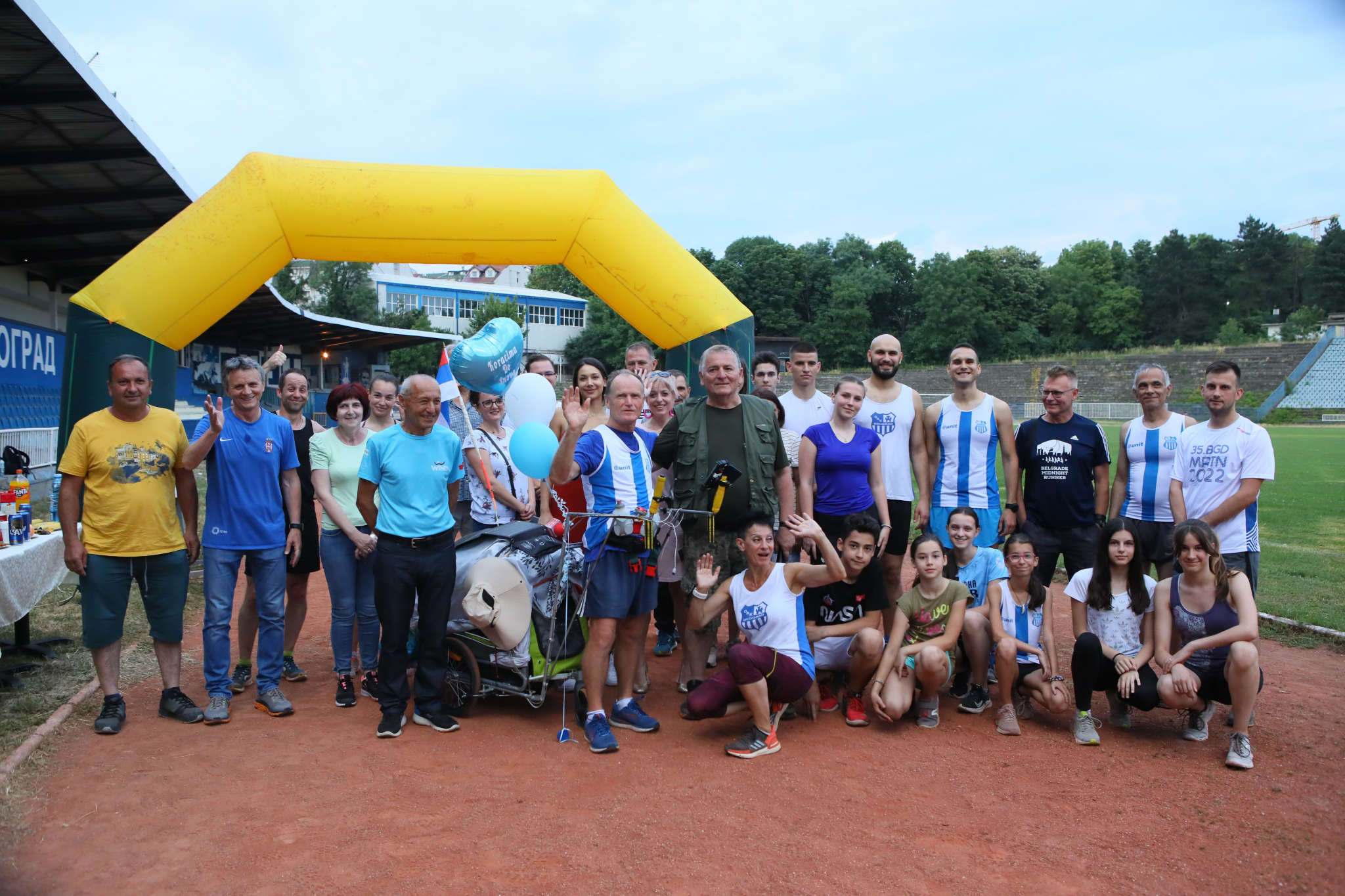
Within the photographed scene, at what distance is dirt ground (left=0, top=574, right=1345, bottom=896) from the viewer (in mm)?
3141

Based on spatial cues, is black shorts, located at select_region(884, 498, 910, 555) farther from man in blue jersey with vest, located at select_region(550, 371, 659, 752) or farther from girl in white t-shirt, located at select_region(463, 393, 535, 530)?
girl in white t-shirt, located at select_region(463, 393, 535, 530)

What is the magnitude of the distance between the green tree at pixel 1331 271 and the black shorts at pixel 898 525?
70.8 m

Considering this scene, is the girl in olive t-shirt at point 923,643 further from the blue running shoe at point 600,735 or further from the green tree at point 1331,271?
the green tree at point 1331,271

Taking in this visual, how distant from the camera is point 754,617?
4641 mm

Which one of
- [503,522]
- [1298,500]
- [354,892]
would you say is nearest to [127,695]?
[503,522]

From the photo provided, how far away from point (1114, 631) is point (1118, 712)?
449 millimetres

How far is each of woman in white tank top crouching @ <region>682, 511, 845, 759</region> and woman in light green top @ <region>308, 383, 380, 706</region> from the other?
194 cm

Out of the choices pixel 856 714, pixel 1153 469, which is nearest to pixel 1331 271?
pixel 1153 469

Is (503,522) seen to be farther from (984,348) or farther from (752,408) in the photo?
(984,348)

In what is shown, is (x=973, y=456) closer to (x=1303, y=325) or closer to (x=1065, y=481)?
(x=1065, y=481)

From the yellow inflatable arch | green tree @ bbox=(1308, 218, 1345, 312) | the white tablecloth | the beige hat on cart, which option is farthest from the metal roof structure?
green tree @ bbox=(1308, 218, 1345, 312)

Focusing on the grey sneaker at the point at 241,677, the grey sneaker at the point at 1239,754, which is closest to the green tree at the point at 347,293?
the grey sneaker at the point at 241,677

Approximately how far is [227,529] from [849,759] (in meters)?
3.48

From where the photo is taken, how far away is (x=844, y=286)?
6400cm
